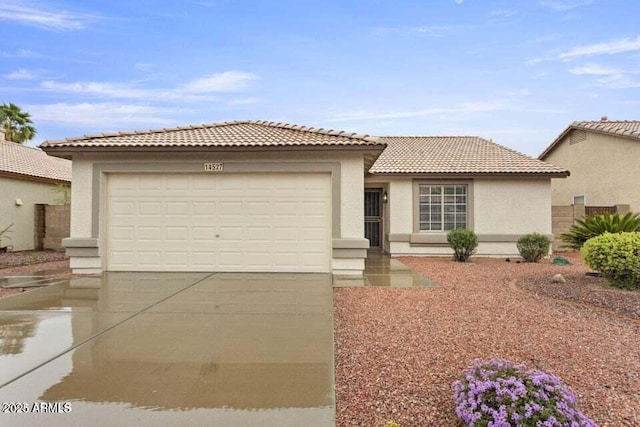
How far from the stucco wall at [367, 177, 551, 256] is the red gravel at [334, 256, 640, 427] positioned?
6.34 meters

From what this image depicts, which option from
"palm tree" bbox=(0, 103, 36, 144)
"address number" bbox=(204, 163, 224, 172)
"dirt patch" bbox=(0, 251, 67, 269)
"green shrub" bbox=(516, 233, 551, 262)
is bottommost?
"dirt patch" bbox=(0, 251, 67, 269)

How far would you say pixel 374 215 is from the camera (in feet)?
55.4

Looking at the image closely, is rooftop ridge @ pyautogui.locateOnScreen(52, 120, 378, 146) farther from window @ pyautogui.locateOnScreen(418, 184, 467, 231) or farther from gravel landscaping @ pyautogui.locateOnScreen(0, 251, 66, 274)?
window @ pyautogui.locateOnScreen(418, 184, 467, 231)

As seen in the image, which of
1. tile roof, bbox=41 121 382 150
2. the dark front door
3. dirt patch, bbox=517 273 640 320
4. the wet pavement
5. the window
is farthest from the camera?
the dark front door

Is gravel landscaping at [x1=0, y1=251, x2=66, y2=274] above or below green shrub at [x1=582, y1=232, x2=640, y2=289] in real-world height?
below

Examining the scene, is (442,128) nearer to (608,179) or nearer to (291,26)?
(608,179)

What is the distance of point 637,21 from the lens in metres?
12.9

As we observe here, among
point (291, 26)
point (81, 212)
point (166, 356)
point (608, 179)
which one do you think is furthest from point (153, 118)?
point (608, 179)

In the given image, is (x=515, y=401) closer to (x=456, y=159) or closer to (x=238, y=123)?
(x=238, y=123)

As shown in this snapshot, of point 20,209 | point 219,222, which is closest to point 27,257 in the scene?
point 20,209

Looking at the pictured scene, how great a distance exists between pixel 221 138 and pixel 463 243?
8.48 meters

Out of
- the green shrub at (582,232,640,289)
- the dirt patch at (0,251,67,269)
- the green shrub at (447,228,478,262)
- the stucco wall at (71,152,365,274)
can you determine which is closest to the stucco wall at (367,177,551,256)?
the green shrub at (447,228,478,262)

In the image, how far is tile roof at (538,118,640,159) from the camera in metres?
16.3

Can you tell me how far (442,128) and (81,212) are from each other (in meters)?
23.4
